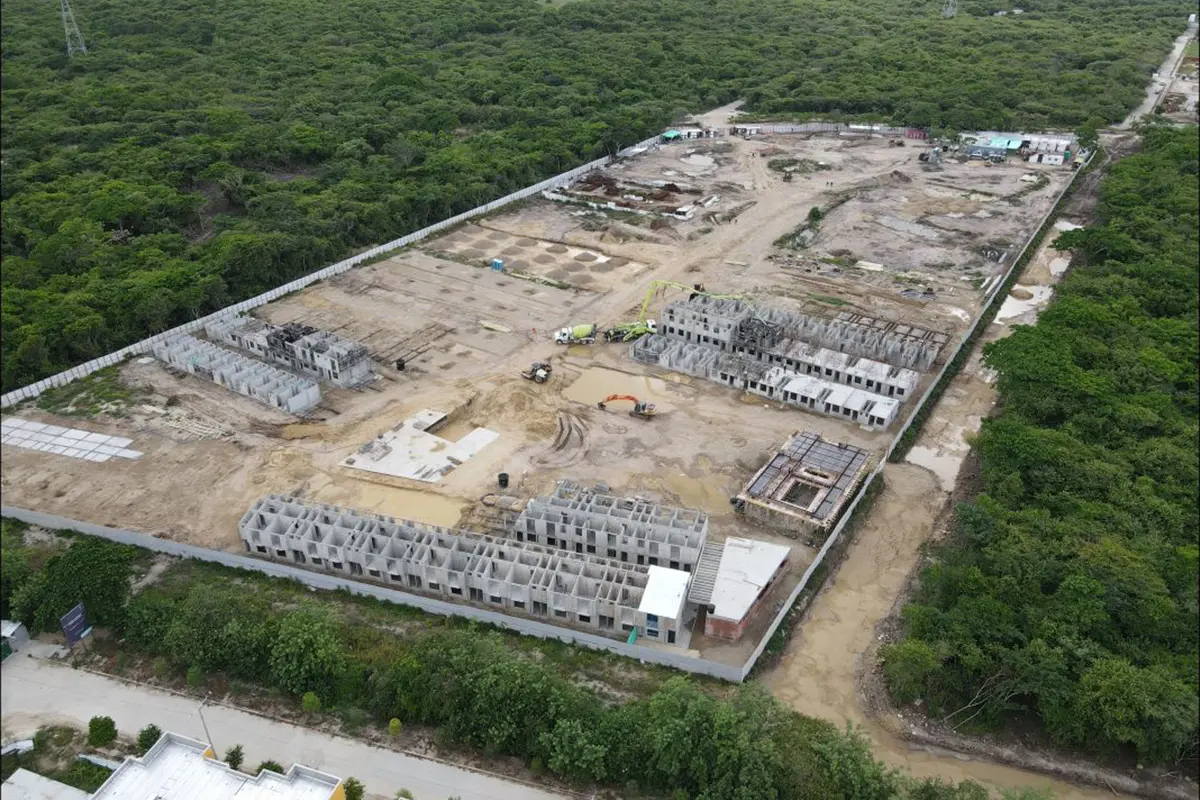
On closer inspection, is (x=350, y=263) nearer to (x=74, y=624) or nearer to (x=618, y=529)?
(x=74, y=624)

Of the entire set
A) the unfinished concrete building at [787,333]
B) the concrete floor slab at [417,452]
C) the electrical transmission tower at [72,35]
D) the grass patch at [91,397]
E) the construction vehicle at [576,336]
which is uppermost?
the electrical transmission tower at [72,35]

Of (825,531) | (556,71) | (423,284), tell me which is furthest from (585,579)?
(556,71)

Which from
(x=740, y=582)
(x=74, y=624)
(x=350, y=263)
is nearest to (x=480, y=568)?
(x=740, y=582)

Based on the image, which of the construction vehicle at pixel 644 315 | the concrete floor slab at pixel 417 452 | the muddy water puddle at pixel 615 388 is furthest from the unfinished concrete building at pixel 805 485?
the construction vehicle at pixel 644 315

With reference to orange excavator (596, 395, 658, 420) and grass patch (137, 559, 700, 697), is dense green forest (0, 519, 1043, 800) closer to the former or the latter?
grass patch (137, 559, 700, 697)

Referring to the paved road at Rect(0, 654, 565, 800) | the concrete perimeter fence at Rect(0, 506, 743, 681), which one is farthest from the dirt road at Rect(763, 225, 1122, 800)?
the paved road at Rect(0, 654, 565, 800)

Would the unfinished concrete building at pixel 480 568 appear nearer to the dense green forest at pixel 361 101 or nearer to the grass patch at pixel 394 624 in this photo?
the grass patch at pixel 394 624

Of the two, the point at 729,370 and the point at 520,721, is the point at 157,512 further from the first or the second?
the point at 729,370
